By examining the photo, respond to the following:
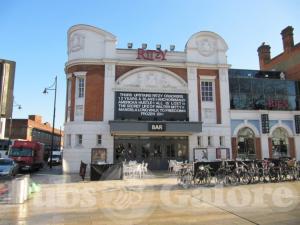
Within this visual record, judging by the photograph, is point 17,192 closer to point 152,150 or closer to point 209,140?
point 152,150

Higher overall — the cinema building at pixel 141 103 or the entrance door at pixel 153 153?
the cinema building at pixel 141 103

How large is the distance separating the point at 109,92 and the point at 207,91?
9183mm

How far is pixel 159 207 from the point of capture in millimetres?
9477

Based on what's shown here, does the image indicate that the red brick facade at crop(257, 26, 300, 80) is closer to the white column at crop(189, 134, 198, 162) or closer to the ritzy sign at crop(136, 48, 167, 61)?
the white column at crop(189, 134, 198, 162)

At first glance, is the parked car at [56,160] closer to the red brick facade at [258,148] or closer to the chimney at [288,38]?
the red brick facade at [258,148]

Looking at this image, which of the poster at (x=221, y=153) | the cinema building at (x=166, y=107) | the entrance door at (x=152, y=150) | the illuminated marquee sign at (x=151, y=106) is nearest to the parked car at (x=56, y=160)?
the cinema building at (x=166, y=107)

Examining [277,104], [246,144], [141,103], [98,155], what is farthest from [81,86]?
[277,104]

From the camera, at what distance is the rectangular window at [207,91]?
27.3 meters

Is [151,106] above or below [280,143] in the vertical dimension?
above

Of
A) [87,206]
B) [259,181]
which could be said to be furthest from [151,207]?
[259,181]

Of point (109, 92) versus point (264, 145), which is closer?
point (109, 92)

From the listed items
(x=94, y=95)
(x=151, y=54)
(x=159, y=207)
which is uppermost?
(x=151, y=54)

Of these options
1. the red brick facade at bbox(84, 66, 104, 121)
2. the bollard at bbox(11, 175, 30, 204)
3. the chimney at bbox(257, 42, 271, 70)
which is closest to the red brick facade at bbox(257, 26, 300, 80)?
the chimney at bbox(257, 42, 271, 70)

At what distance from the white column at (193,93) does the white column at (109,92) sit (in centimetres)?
693
